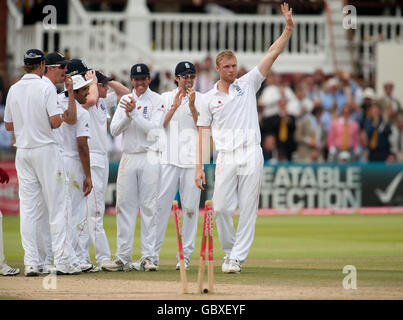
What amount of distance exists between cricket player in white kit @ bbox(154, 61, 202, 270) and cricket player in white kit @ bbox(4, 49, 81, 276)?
1.81 meters

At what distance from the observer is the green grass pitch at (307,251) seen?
11609 millimetres

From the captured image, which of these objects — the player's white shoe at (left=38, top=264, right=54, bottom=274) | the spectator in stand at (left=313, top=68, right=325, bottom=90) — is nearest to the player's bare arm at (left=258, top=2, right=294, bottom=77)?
the player's white shoe at (left=38, top=264, right=54, bottom=274)

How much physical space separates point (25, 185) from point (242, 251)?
2771 mm

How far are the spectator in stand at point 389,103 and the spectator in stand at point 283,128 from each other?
2737 millimetres

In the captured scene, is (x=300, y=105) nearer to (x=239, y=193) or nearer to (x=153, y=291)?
(x=239, y=193)

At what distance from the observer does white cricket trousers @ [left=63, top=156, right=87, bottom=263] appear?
12.2 m

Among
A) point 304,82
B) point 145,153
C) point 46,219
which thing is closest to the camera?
point 46,219

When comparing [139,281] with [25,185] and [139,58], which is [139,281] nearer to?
[25,185]

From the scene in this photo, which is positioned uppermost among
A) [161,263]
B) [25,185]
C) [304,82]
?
[304,82]

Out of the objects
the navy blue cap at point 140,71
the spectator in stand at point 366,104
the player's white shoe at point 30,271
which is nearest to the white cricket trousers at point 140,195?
the navy blue cap at point 140,71

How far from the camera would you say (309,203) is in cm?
2392

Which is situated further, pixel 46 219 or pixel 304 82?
pixel 304 82
